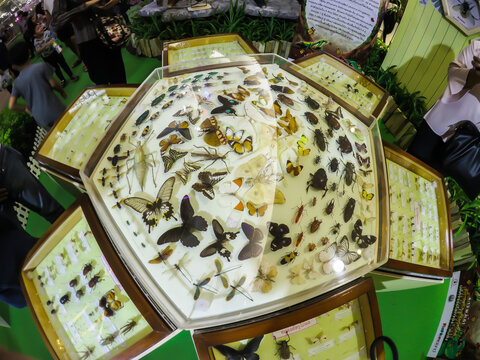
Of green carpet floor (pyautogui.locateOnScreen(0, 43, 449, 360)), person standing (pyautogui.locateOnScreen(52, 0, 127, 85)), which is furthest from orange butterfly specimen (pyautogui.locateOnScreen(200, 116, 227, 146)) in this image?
person standing (pyautogui.locateOnScreen(52, 0, 127, 85))

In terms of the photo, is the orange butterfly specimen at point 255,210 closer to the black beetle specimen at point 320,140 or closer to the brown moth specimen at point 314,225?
the brown moth specimen at point 314,225

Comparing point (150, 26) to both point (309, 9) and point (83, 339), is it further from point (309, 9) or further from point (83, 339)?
point (83, 339)

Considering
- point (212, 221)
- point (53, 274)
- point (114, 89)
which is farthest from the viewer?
point (114, 89)

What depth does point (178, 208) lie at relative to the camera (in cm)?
107

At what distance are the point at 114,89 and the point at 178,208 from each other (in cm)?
102

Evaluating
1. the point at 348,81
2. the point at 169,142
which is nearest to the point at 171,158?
the point at 169,142

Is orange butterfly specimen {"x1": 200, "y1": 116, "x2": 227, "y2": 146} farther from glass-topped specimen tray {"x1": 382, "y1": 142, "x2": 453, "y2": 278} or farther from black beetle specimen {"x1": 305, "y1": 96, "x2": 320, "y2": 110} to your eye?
glass-topped specimen tray {"x1": 382, "y1": 142, "x2": 453, "y2": 278}

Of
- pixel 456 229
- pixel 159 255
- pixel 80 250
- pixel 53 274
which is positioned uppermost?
pixel 159 255

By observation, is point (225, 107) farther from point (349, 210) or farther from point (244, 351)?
point (244, 351)

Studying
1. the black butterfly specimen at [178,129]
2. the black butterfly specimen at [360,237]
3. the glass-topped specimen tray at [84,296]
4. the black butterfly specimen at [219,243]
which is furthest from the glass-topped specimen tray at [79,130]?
the black butterfly specimen at [360,237]

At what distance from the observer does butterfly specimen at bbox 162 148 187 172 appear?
3.74ft

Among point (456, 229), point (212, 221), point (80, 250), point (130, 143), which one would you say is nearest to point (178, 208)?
point (212, 221)

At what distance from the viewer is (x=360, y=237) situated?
46.5 inches

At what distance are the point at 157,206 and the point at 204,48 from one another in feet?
4.82
